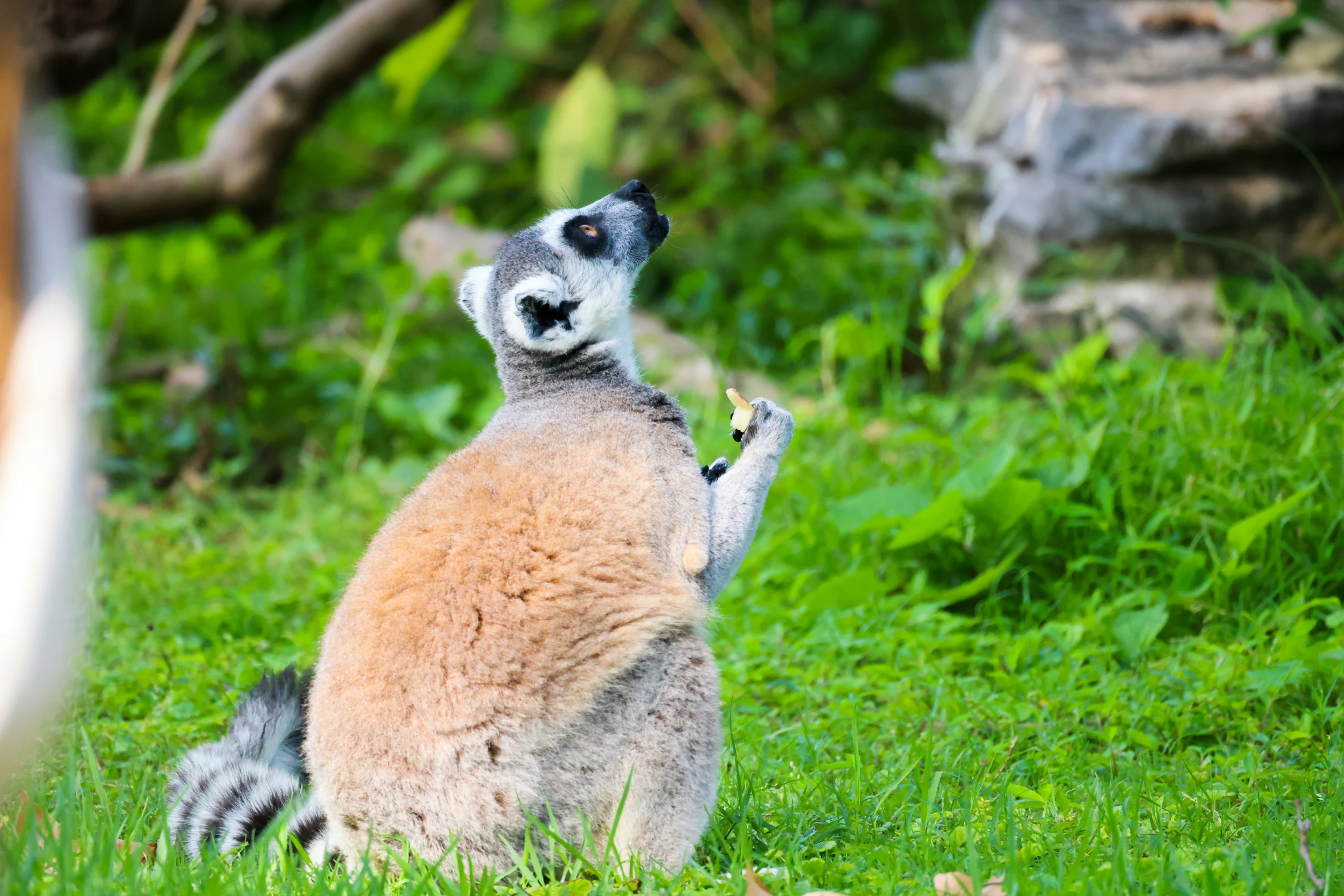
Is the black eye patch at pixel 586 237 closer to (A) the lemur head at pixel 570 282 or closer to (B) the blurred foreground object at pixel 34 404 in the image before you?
(A) the lemur head at pixel 570 282

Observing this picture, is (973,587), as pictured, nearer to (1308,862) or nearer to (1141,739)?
(1141,739)

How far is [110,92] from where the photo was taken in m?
9.39

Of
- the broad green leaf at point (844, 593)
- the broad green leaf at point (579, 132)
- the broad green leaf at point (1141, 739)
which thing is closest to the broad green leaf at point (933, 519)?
the broad green leaf at point (844, 593)

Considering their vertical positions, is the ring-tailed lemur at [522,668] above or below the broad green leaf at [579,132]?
below

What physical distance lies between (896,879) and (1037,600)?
1.85 metres

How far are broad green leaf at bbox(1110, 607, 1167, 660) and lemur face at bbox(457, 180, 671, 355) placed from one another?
5.35 ft

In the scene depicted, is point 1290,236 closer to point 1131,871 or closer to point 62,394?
point 1131,871

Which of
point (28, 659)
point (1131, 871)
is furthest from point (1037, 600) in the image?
point (28, 659)

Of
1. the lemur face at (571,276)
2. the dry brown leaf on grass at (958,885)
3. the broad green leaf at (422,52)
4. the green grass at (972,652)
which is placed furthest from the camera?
the broad green leaf at (422,52)

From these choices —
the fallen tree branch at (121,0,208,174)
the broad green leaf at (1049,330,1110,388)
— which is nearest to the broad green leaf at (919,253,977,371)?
the broad green leaf at (1049,330,1110,388)

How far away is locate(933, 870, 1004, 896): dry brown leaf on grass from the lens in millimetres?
2131

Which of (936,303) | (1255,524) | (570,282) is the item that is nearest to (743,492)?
(570,282)

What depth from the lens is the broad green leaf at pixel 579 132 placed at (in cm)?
687

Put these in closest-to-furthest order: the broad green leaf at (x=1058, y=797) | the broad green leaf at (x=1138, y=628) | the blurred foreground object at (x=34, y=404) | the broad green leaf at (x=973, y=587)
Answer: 1. the blurred foreground object at (x=34, y=404)
2. the broad green leaf at (x=1058, y=797)
3. the broad green leaf at (x=1138, y=628)
4. the broad green leaf at (x=973, y=587)
